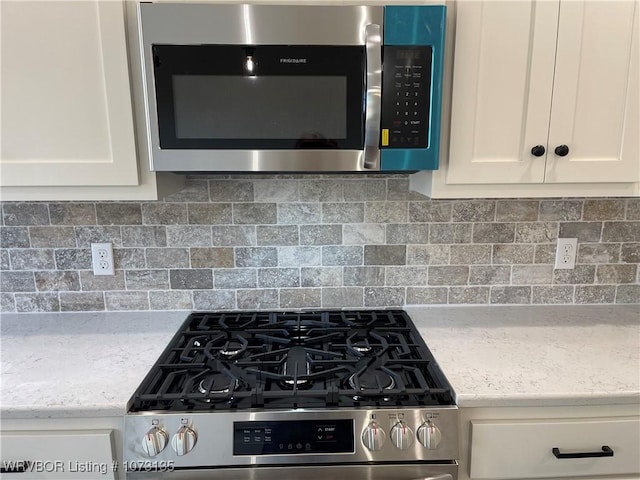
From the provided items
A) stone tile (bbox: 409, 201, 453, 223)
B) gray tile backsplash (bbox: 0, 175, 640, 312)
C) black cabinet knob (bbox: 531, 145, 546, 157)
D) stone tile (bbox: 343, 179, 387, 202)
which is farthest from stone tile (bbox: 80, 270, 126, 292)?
black cabinet knob (bbox: 531, 145, 546, 157)

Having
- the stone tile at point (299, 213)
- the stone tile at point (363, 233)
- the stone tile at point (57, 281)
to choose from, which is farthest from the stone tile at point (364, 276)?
the stone tile at point (57, 281)

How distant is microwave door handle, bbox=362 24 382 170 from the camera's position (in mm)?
1157

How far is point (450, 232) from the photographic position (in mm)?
1656

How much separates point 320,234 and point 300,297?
256 millimetres

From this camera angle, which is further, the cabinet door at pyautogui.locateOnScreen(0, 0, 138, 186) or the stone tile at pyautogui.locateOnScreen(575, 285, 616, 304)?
the stone tile at pyautogui.locateOnScreen(575, 285, 616, 304)

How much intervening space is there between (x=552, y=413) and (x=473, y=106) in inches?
33.7

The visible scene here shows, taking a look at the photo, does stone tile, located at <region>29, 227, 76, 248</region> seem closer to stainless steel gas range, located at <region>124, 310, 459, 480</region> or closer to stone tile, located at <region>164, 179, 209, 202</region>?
stone tile, located at <region>164, 179, 209, 202</region>

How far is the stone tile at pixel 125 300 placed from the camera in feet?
5.44

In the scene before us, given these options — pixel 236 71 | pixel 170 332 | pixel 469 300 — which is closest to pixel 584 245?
pixel 469 300

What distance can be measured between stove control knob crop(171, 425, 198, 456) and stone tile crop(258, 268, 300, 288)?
27.0 inches

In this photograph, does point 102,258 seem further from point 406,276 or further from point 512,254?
point 512,254

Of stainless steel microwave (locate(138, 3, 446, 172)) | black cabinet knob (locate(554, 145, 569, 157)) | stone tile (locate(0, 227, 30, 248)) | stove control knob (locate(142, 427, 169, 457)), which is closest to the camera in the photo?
stove control knob (locate(142, 427, 169, 457))

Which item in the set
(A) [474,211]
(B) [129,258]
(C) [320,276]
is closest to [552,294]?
(A) [474,211]

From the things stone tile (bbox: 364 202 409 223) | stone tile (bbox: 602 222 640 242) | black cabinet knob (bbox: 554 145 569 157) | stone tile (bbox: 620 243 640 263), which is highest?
black cabinet knob (bbox: 554 145 569 157)
